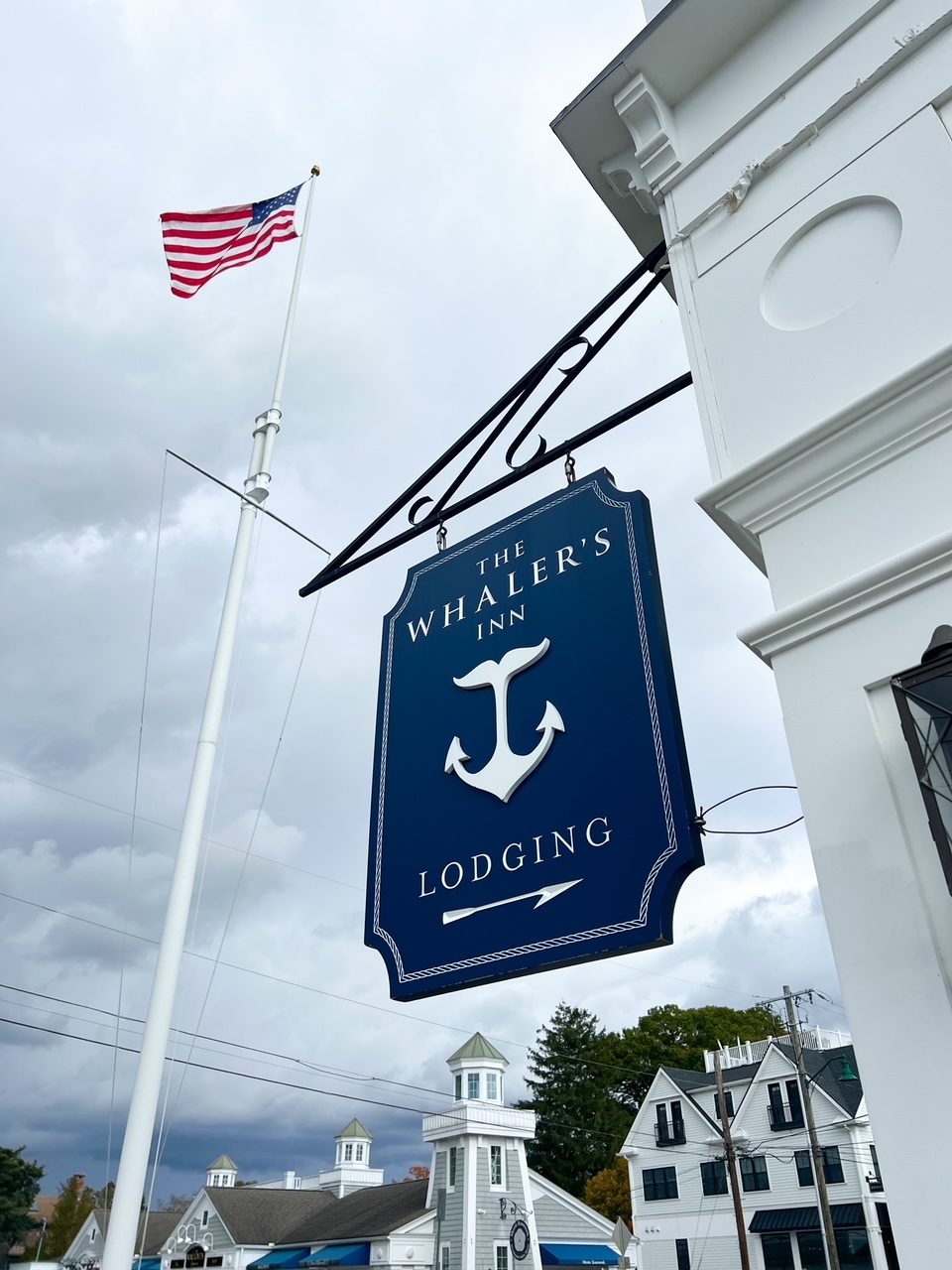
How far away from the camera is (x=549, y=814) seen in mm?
3428

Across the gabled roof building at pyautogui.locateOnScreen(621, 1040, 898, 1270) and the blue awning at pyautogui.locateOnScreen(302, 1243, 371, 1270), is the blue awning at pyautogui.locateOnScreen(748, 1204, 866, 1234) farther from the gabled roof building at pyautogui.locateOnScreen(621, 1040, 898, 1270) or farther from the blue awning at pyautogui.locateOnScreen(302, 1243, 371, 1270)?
the blue awning at pyautogui.locateOnScreen(302, 1243, 371, 1270)

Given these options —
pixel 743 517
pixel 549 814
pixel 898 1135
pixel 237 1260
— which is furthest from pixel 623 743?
pixel 237 1260

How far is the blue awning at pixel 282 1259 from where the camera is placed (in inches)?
1252

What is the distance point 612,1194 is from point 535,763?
137ft

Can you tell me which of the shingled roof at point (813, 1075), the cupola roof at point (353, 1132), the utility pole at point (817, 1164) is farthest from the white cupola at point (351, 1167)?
the utility pole at point (817, 1164)

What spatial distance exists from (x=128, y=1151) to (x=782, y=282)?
16.5 feet

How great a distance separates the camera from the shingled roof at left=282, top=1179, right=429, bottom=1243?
2839 cm

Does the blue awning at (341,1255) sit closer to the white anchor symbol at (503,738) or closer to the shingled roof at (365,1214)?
the shingled roof at (365,1214)

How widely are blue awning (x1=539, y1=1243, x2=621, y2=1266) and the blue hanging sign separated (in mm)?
29207

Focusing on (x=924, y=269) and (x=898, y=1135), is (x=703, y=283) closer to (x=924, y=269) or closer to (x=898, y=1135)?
(x=924, y=269)

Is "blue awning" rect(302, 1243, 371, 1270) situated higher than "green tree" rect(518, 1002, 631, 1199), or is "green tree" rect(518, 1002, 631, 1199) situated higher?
"green tree" rect(518, 1002, 631, 1199)

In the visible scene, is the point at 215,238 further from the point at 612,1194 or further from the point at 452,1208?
the point at 612,1194

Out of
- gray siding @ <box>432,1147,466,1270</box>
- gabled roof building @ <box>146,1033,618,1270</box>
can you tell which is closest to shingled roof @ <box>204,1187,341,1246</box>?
gabled roof building @ <box>146,1033,618,1270</box>

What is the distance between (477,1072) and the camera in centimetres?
3002
